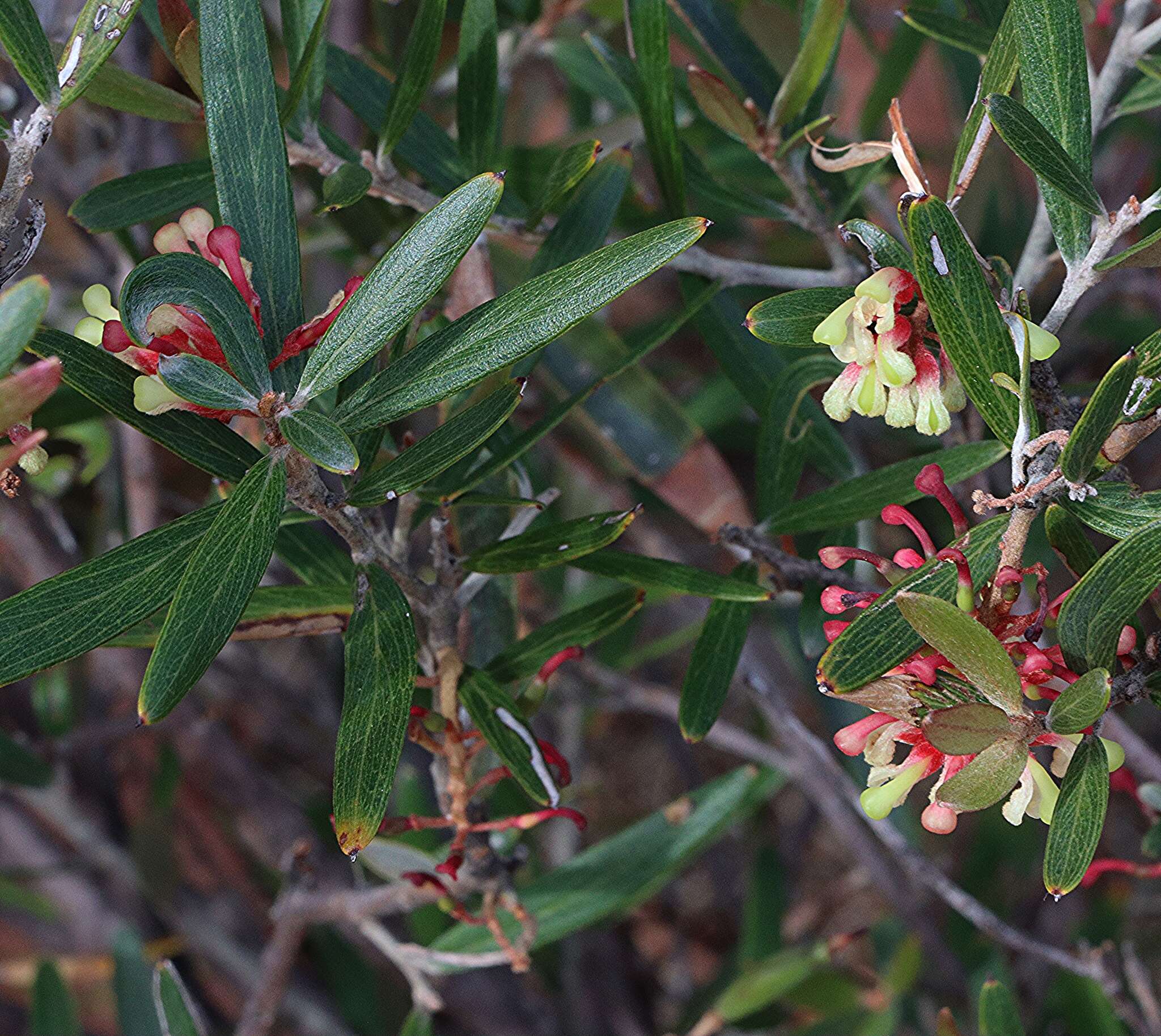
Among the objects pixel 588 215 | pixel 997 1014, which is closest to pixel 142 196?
pixel 588 215

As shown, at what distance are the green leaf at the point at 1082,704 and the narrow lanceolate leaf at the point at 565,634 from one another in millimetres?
242

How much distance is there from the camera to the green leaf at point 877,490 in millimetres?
559

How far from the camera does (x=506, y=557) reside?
1.87 feet

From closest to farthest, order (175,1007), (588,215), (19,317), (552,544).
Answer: (19,317)
(552,544)
(588,215)
(175,1007)

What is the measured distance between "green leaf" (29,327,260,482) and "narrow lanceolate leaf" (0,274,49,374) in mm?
85

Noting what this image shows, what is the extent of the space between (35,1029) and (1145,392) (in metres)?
1.02

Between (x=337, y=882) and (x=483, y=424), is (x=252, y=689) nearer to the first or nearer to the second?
(x=337, y=882)

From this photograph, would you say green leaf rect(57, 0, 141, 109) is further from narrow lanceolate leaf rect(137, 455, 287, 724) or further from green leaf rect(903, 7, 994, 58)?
green leaf rect(903, 7, 994, 58)

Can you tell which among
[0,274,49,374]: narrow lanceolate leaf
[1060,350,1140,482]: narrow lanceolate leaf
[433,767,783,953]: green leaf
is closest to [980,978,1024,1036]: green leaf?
[433,767,783,953]: green leaf

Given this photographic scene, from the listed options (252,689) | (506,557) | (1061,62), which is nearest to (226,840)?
(252,689)

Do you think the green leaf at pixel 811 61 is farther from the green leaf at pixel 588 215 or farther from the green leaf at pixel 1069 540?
the green leaf at pixel 1069 540

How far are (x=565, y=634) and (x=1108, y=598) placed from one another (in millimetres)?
298

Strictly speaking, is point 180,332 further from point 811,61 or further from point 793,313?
point 811,61

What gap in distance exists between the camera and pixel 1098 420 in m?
0.42
